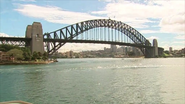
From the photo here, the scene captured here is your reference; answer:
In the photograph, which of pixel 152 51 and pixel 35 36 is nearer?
pixel 35 36

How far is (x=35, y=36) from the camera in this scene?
71.5m

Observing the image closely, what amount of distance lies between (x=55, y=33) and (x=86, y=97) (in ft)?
237

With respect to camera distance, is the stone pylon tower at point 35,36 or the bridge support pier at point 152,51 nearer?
the stone pylon tower at point 35,36

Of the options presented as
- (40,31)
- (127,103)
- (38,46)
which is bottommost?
A: (127,103)

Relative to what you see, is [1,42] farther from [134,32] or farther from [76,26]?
[134,32]

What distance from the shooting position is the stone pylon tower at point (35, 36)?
7069cm

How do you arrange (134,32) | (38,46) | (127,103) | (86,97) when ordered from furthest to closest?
1. (134,32)
2. (38,46)
3. (86,97)
4. (127,103)

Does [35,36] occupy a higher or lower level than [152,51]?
higher

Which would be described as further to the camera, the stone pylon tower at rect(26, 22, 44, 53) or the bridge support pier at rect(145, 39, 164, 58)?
the bridge support pier at rect(145, 39, 164, 58)

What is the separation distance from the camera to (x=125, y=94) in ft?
50.6

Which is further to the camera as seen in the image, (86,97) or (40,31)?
(40,31)

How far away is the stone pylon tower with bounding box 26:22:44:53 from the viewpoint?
70688 mm

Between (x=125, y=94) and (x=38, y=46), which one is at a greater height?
(x=38, y=46)

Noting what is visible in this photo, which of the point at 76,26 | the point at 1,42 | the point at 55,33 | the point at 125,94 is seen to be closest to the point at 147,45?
the point at 76,26
